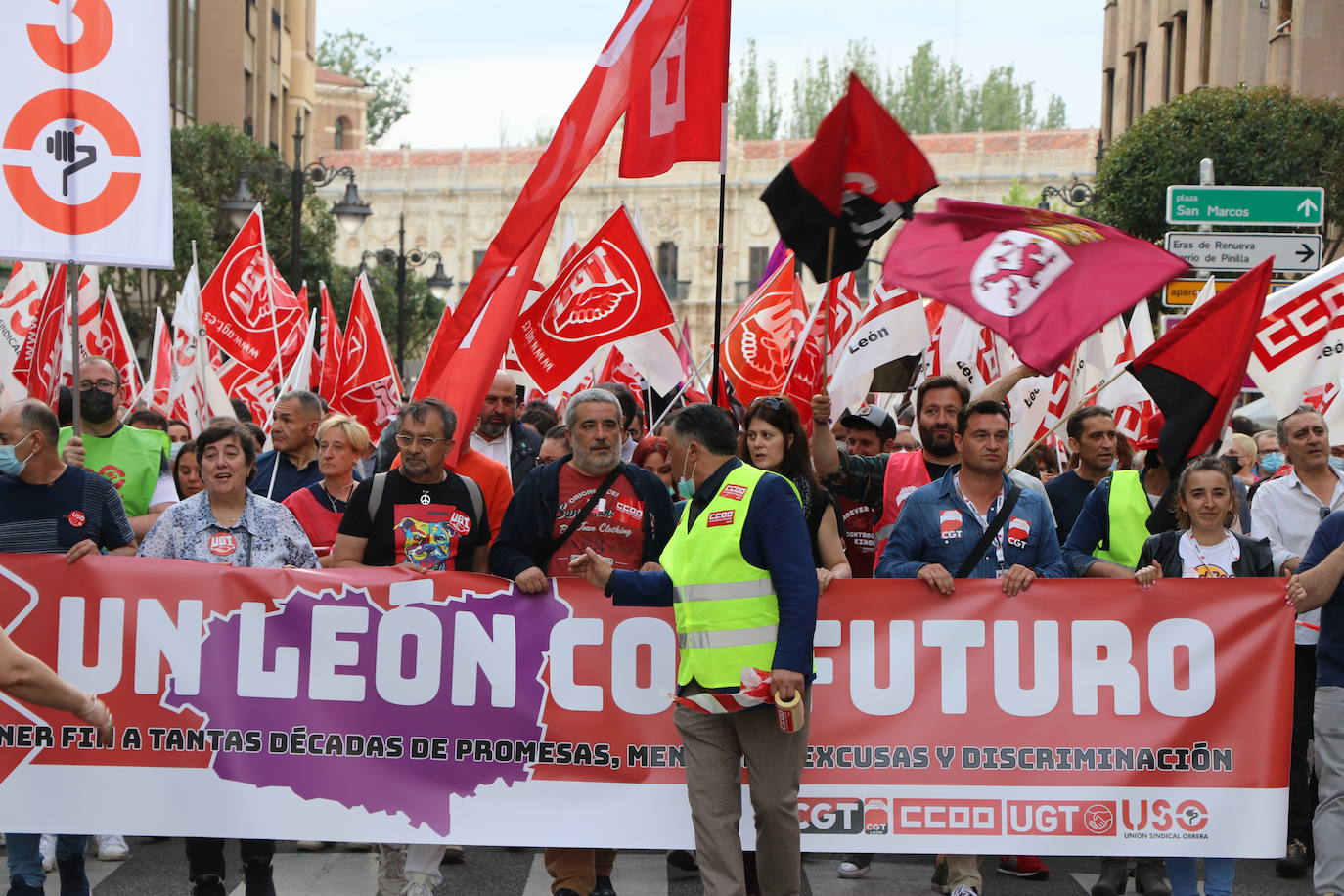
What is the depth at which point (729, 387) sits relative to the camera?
13.3m

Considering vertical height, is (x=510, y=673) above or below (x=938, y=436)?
below

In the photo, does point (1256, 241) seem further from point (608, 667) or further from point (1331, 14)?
point (1331, 14)

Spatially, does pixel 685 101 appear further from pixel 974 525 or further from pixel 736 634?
pixel 736 634

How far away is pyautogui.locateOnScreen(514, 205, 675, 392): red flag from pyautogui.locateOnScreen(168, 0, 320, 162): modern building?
27.2 metres

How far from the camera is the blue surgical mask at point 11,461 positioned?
6395 millimetres

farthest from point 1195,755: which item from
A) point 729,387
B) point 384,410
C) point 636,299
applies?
point 384,410

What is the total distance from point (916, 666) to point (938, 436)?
44.5 inches

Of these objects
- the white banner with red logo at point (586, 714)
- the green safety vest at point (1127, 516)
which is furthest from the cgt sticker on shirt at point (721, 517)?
the green safety vest at point (1127, 516)

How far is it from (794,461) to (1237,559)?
1.69 m

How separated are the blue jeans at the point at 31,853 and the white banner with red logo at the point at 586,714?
0.06 metres

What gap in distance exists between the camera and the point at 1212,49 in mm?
33250

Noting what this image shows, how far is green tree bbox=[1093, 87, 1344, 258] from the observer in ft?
79.1

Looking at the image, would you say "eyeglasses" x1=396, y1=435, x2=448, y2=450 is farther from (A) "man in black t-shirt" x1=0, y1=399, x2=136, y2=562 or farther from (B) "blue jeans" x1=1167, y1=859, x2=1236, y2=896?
(B) "blue jeans" x1=1167, y1=859, x2=1236, y2=896

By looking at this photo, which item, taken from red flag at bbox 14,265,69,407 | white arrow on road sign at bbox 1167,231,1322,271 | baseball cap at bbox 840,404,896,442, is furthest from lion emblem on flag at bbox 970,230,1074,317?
white arrow on road sign at bbox 1167,231,1322,271
